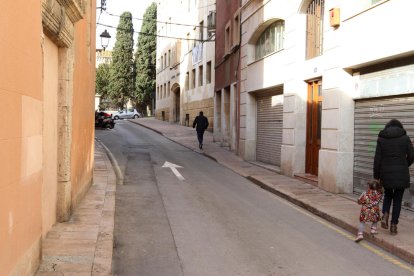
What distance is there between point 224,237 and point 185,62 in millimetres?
34098

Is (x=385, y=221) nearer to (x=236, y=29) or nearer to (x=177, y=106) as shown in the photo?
(x=236, y=29)

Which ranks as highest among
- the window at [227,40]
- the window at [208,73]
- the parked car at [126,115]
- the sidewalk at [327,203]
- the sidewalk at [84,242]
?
the window at [227,40]

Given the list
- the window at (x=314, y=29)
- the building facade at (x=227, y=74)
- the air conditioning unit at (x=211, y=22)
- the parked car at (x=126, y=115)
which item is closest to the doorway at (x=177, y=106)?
the parked car at (x=126, y=115)

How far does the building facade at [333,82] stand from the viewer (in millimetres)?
9602

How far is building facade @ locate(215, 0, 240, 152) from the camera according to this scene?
2164cm

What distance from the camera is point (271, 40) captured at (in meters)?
17.2

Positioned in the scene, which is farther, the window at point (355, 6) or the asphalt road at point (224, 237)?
the window at point (355, 6)

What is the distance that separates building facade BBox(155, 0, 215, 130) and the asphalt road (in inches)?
809

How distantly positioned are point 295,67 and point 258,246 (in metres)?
8.40

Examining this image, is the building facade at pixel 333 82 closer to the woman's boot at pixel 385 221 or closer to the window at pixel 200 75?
the woman's boot at pixel 385 221

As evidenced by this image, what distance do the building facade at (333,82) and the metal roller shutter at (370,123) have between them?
0.02m

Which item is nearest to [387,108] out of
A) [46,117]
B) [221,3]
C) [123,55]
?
[46,117]

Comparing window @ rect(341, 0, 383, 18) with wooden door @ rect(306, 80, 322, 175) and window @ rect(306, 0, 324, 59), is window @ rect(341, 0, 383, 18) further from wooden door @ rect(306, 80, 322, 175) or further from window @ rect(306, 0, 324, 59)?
wooden door @ rect(306, 80, 322, 175)

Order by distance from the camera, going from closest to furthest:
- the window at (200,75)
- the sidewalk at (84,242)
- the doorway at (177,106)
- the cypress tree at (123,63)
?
the sidewalk at (84,242) → the window at (200,75) → the doorway at (177,106) → the cypress tree at (123,63)
